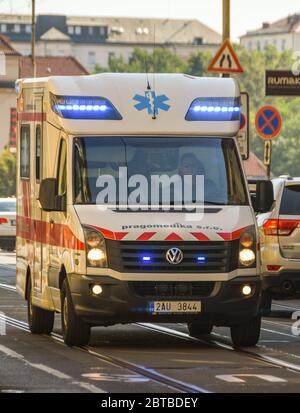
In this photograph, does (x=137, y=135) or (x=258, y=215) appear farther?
(x=258, y=215)

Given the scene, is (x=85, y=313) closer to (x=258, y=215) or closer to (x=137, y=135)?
(x=137, y=135)

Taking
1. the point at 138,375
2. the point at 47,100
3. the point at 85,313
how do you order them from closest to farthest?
the point at 138,375
the point at 85,313
the point at 47,100

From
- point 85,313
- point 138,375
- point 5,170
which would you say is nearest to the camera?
point 138,375

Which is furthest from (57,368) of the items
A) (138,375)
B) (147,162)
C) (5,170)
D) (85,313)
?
(5,170)

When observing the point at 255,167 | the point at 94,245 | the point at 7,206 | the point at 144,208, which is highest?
the point at 144,208

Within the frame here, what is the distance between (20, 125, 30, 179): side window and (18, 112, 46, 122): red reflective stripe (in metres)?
0.10

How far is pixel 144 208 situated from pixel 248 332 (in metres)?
1.64

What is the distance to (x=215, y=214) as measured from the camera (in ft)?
58.1

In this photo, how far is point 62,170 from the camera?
18250mm

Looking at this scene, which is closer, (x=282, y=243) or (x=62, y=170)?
(x=62, y=170)

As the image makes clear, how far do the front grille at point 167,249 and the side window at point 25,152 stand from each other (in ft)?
9.48

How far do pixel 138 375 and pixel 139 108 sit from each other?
13.3 ft

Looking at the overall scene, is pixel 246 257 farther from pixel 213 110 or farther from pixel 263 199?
pixel 213 110

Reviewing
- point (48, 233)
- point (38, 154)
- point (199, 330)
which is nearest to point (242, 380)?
point (48, 233)
